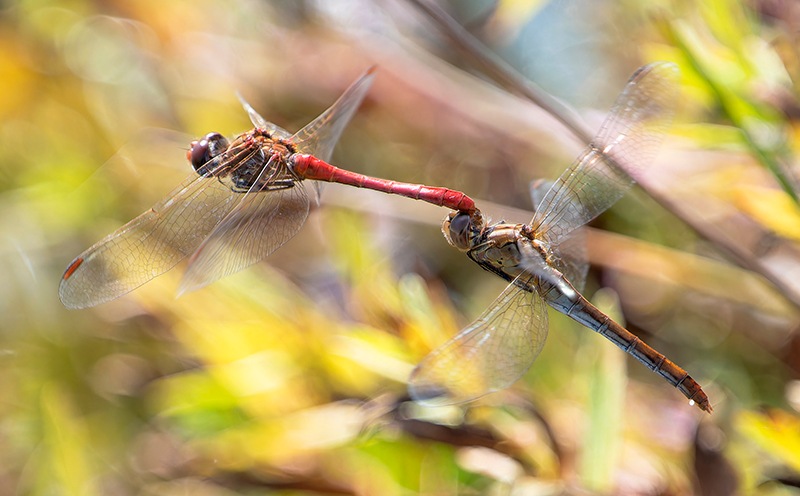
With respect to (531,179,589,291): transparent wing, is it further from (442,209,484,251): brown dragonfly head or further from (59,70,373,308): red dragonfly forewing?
(59,70,373,308): red dragonfly forewing

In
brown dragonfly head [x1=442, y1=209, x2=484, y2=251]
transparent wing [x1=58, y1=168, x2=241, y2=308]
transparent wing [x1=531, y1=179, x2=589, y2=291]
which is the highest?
transparent wing [x1=531, y1=179, x2=589, y2=291]

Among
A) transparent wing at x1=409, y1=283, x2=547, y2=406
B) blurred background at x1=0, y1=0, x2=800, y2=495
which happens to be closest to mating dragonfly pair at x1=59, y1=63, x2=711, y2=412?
transparent wing at x1=409, y1=283, x2=547, y2=406

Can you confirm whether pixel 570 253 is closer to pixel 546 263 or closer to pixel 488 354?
pixel 546 263

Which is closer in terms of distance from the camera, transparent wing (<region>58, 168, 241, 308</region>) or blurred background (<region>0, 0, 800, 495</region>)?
transparent wing (<region>58, 168, 241, 308</region>)


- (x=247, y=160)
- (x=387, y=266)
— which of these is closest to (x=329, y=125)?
(x=247, y=160)

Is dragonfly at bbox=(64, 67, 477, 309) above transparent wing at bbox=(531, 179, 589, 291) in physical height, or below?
below

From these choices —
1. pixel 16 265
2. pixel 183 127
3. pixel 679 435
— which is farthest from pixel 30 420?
pixel 679 435
